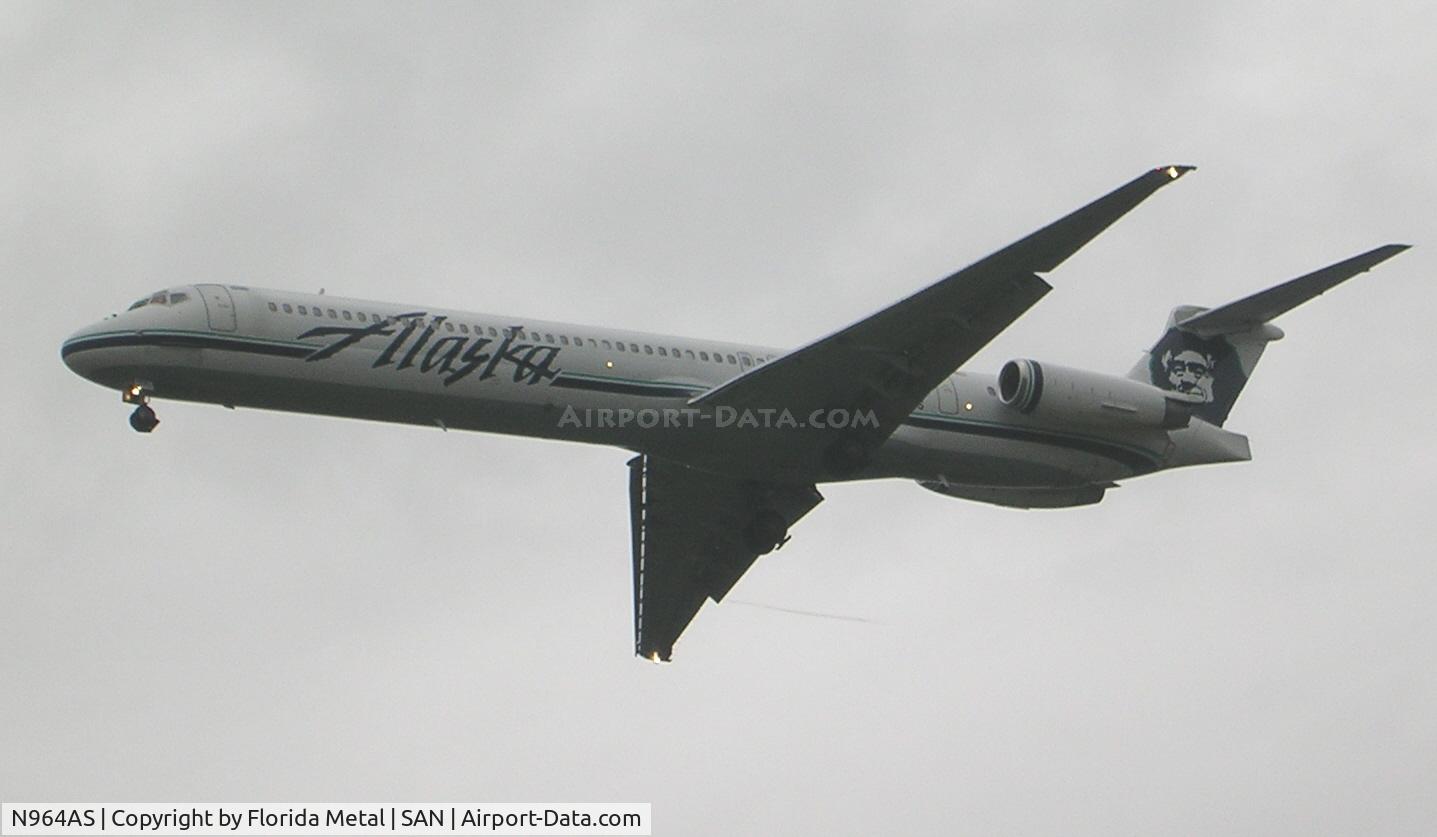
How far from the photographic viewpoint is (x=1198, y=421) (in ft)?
104

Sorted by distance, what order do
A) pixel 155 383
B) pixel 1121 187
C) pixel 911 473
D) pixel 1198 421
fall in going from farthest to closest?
pixel 1198 421, pixel 911 473, pixel 155 383, pixel 1121 187

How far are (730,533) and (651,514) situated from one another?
4.09 ft

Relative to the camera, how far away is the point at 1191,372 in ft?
105

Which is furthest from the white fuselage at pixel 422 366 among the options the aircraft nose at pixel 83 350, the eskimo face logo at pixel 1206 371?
the eskimo face logo at pixel 1206 371

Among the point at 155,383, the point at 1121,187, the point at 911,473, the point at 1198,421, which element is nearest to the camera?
the point at 1121,187

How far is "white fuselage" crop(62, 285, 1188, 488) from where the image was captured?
25.9 m

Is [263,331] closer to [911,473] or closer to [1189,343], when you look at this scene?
[911,473]

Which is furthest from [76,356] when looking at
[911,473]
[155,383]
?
[911,473]

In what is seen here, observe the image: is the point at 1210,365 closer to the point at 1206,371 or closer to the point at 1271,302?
the point at 1206,371

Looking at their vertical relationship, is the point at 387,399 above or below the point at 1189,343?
below

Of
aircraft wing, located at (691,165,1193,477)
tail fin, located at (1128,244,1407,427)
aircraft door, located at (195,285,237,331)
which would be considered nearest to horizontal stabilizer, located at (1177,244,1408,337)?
tail fin, located at (1128,244,1407,427)

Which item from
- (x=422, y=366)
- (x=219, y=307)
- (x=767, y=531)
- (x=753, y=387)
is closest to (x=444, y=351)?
(x=422, y=366)

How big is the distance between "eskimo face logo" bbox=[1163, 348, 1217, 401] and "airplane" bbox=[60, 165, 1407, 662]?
1.2 inches

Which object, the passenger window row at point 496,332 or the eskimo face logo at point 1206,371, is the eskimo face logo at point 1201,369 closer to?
the eskimo face logo at point 1206,371
